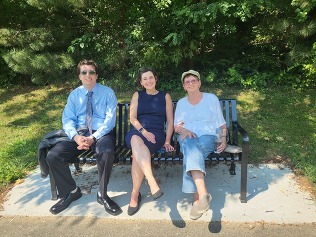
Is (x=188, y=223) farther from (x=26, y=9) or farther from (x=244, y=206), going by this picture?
(x=26, y=9)

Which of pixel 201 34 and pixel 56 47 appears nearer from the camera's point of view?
pixel 201 34

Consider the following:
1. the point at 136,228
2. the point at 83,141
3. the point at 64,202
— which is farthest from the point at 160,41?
the point at 136,228

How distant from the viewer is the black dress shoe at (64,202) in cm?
353

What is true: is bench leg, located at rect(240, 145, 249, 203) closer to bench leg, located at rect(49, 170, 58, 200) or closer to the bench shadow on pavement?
the bench shadow on pavement

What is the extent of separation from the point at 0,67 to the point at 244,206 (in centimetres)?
822

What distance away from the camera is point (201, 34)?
697 centimetres

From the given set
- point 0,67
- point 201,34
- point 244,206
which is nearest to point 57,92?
point 0,67

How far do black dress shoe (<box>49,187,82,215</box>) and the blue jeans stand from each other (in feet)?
4.07

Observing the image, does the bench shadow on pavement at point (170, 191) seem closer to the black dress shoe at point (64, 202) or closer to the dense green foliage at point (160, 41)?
the black dress shoe at point (64, 202)

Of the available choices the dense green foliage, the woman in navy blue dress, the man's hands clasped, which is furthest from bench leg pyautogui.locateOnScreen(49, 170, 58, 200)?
the dense green foliage

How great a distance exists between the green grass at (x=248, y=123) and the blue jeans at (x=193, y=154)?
1.21 meters

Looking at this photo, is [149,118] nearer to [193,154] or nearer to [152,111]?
[152,111]

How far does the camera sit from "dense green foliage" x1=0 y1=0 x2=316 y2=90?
7.13 meters

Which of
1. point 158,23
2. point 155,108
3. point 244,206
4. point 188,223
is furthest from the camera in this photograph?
point 158,23
